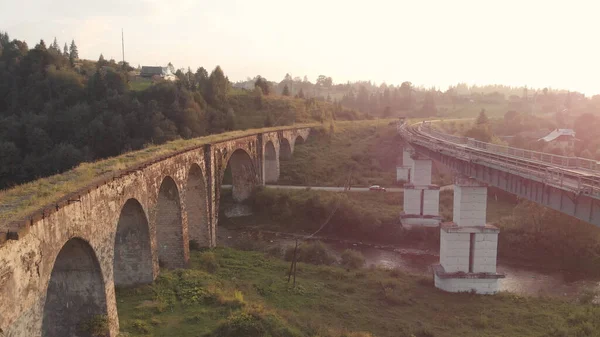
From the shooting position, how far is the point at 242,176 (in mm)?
44031

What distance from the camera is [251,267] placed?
26.0 meters

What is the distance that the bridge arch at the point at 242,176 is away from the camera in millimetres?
42531

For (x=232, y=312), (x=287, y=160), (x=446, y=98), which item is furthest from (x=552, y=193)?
(x=446, y=98)

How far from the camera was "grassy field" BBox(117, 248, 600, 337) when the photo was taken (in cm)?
1667

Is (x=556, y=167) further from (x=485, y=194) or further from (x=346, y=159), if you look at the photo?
(x=346, y=159)

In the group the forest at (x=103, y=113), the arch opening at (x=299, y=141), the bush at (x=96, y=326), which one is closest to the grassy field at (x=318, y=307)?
the bush at (x=96, y=326)

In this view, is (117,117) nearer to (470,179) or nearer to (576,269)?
(470,179)

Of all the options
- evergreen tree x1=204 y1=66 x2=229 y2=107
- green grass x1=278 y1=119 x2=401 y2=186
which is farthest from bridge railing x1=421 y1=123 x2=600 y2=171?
evergreen tree x1=204 y1=66 x2=229 y2=107

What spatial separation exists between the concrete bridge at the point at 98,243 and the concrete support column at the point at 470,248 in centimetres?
1505

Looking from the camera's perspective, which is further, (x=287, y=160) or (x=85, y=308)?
(x=287, y=160)

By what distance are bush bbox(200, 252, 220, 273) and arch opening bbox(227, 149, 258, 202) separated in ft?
53.8

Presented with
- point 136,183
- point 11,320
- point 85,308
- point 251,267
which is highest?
point 136,183

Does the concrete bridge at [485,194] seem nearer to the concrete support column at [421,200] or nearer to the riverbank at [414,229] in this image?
the concrete support column at [421,200]

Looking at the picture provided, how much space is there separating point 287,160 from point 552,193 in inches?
1679
